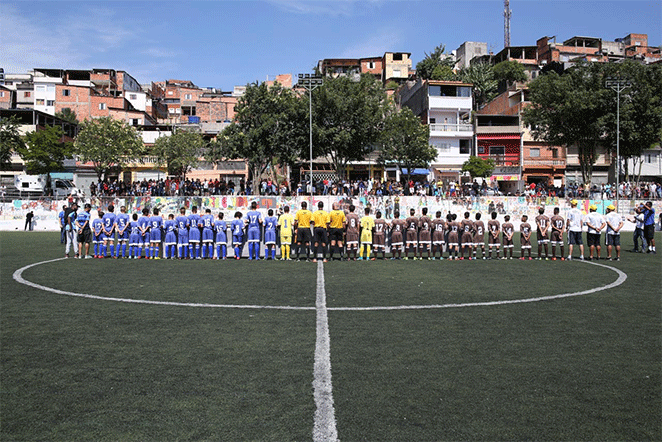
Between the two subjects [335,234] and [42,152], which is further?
[42,152]

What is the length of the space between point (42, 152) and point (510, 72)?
192 ft

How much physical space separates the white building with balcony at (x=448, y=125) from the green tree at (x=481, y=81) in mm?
14731

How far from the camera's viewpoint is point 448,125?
203 ft

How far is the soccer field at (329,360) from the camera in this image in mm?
5473

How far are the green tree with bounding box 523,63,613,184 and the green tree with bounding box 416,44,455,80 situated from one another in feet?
84.7

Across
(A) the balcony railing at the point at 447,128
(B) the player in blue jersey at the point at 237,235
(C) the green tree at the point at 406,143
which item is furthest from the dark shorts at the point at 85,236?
(A) the balcony railing at the point at 447,128

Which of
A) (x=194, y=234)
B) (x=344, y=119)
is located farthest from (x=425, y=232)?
(x=344, y=119)

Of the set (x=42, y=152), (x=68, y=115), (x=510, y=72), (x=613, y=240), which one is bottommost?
(x=613, y=240)

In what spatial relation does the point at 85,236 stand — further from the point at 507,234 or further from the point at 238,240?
the point at 507,234

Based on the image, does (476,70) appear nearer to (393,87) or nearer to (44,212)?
(393,87)

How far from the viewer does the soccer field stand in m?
5.47

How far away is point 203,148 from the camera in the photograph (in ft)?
210

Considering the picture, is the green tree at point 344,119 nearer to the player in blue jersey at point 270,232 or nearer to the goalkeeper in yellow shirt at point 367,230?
the player in blue jersey at point 270,232

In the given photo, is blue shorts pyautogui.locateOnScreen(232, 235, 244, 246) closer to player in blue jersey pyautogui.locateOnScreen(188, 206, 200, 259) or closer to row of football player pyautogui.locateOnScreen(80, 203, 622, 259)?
row of football player pyautogui.locateOnScreen(80, 203, 622, 259)
